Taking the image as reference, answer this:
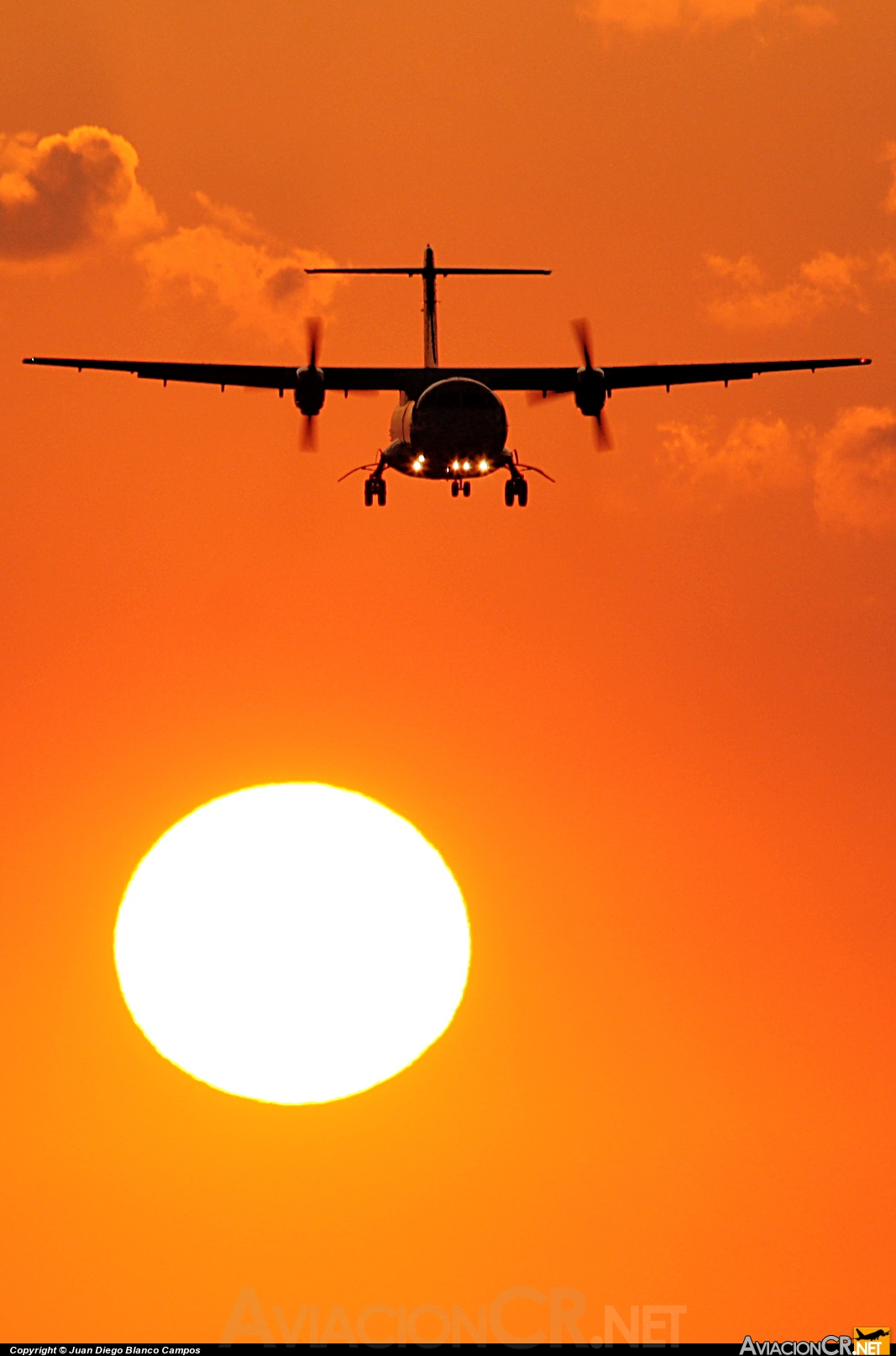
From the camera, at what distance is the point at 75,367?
67312mm

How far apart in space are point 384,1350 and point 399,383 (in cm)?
8467

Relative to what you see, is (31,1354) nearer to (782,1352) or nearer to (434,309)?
(782,1352)

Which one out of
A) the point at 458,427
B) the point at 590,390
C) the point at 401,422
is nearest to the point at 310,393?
the point at 401,422

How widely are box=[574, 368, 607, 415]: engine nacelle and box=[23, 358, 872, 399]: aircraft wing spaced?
280 inches

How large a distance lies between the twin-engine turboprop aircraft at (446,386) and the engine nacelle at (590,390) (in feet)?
0.08

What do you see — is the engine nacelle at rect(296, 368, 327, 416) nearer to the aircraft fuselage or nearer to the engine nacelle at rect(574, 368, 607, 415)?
the aircraft fuselage

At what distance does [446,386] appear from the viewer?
59.2 meters

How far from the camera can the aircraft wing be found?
6944 cm

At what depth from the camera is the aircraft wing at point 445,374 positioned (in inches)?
2734

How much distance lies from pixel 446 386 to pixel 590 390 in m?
5.51

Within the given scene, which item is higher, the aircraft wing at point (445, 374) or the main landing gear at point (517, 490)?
the aircraft wing at point (445, 374)

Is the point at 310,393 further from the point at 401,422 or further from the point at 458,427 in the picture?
the point at 458,427

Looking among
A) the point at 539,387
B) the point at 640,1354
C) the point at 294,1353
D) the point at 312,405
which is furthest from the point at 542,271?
the point at 294,1353

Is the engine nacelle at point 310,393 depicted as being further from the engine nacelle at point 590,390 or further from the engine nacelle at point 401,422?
the engine nacelle at point 590,390
